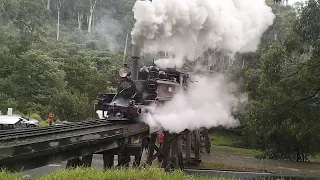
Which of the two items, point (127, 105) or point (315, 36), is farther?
point (315, 36)

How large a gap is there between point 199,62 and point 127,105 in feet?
83.1

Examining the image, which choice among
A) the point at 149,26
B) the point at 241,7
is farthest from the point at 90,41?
the point at 149,26

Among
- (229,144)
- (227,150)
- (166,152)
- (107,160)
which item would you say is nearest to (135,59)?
(166,152)

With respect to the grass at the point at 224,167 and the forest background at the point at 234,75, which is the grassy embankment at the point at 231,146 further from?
the grass at the point at 224,167

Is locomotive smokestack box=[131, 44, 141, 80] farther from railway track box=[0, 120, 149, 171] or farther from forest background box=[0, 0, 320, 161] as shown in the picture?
forest background box=[0, 0, 320, 161]

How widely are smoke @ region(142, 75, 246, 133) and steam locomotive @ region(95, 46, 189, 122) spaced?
33 cm

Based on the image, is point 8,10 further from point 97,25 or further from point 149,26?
point 149,26

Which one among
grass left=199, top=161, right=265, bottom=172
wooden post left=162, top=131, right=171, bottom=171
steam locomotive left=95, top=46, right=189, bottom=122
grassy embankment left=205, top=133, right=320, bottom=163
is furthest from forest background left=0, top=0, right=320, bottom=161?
wooden post left=162, top=131, right=171, bottom=171

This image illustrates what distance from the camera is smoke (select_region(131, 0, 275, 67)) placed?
43.9 ft

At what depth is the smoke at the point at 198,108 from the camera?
11570 millimetres

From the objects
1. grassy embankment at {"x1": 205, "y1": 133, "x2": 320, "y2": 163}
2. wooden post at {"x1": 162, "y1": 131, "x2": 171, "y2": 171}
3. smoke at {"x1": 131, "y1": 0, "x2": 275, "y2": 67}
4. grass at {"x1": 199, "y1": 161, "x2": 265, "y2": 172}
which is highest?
smoke at {"x1": 131, "y1": 0, "x2": 275, "y2": 67}

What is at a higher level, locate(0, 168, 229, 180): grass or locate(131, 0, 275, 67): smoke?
locate(131, 0, 275, 67): smoke

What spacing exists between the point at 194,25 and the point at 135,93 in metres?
4.95

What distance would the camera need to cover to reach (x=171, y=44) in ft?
49.2
